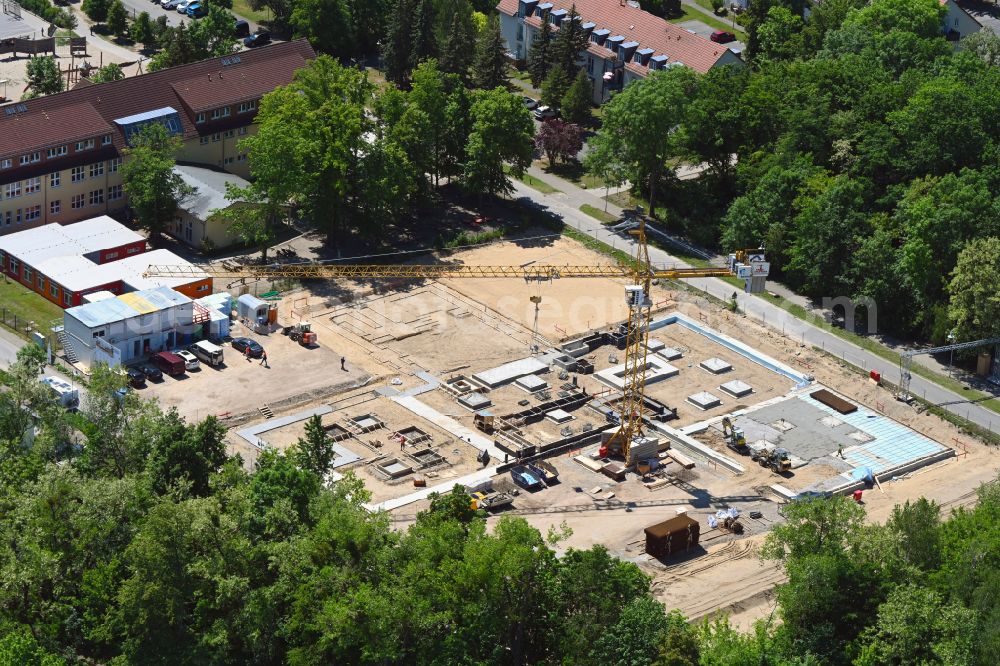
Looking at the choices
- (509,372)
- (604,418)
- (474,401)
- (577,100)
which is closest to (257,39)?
(577,100)

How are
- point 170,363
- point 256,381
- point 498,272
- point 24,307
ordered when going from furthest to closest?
point 498,272, point 24,307, point 170,363, point 256,381

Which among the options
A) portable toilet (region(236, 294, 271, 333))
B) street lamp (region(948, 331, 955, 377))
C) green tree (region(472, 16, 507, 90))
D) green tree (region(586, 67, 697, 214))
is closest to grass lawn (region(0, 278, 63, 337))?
portable toilet (region(236, 294, 271, 333))

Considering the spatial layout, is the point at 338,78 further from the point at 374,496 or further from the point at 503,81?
the point at 374,496

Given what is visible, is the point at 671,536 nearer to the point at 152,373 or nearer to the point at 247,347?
the point at 247,347

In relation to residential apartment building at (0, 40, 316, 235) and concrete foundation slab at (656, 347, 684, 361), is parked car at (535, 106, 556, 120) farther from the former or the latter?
concrete foundation slab at (656, 347, 684, 361)

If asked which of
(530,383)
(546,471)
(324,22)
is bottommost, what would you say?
(546,471)

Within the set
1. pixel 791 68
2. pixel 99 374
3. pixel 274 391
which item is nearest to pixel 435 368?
pixel 274 391

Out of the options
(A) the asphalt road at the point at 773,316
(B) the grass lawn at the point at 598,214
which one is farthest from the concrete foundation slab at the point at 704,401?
(B) the grass lawn at the point at 598,214
